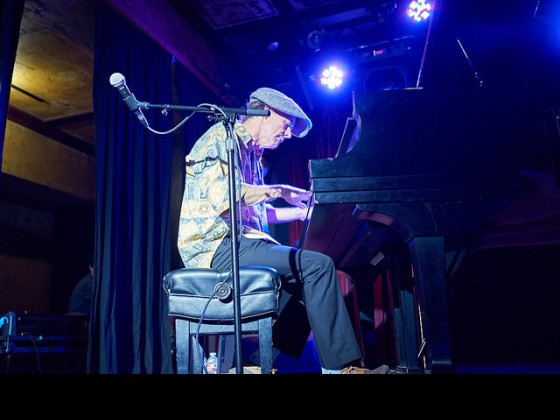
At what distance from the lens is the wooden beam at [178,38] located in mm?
4680

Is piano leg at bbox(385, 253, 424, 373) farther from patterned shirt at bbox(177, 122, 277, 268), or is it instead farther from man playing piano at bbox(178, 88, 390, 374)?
patterned shirt at bbox(177, 122, 277, 268)

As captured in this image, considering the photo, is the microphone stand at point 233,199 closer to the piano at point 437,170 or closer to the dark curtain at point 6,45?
the piano at point 437,170

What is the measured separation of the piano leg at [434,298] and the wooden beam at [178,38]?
369cm

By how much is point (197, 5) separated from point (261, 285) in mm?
4450

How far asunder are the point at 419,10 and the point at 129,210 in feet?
13.3

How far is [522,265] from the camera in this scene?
3.67 metres

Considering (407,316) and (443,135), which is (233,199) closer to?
(443,135)

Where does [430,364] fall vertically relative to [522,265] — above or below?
below

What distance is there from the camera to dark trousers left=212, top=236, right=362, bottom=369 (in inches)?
84.7

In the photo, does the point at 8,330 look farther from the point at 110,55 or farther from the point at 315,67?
the point at 315,67

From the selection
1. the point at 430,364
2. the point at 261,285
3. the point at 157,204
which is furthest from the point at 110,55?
the point at 430,364

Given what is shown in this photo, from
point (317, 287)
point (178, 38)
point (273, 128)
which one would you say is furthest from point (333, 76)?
point (317, 287)

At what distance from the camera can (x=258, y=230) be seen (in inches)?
108

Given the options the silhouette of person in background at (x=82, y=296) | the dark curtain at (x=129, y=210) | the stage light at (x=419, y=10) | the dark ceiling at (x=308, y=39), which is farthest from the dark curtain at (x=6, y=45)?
the stage light at (x=419, y=10)
